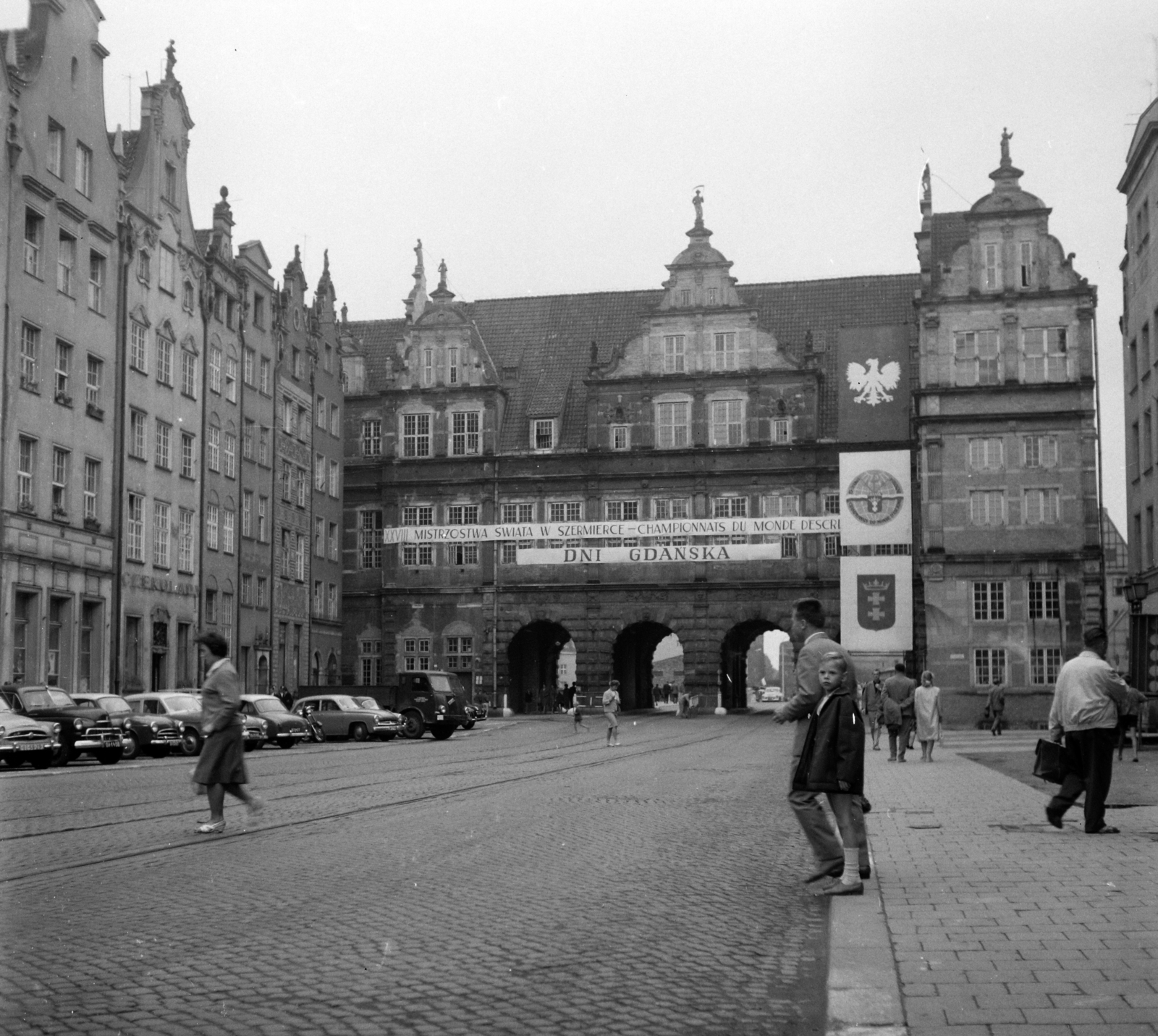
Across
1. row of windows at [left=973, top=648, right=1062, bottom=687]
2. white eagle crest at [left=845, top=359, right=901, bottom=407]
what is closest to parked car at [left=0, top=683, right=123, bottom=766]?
white eagle crest at [left=845, top=359, right=901, bottom=407]

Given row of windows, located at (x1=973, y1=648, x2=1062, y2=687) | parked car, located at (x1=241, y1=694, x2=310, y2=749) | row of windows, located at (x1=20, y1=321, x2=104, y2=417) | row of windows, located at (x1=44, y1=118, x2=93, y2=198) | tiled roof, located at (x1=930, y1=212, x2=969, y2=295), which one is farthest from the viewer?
tiled roof, located at (x1=930, y1=212, x2=969, y2=295)

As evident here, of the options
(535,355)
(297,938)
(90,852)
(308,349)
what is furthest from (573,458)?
(297,938)

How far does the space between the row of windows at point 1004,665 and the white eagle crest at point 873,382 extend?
10566 millimetres

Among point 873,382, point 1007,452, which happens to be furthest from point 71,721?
point 1007,452

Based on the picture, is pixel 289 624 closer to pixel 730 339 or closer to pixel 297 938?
pixel 730 339

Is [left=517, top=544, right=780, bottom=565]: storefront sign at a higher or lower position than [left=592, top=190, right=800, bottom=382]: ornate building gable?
lower

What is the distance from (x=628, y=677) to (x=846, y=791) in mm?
69243

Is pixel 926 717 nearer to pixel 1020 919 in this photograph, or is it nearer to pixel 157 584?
pixel 1020 919

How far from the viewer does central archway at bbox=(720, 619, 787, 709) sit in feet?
236

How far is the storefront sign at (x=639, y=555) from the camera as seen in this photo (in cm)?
6244

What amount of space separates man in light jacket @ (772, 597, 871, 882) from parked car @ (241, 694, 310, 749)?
31.0 metres

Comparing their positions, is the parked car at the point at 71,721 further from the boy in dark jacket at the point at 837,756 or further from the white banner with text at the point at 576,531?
the white banner with text at the point at 576,531

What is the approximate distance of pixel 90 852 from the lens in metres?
13.2

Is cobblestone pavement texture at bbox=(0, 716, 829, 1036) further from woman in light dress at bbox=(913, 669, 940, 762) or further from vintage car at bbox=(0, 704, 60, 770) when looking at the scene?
vintage car at bbox=(0, 704, 60, 770)
